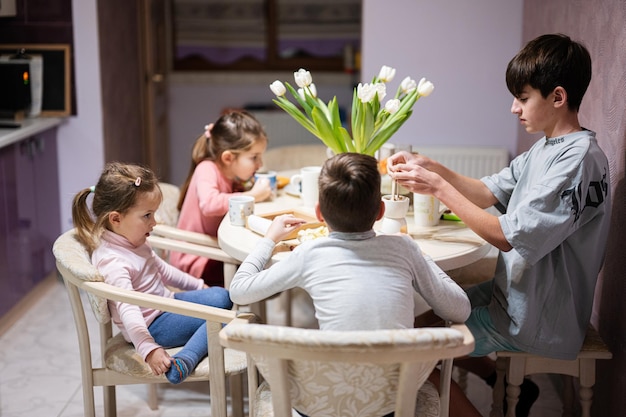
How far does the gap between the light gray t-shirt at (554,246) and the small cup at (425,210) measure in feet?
0.94

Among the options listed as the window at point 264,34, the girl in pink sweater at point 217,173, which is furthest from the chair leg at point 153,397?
the window at point 264,34

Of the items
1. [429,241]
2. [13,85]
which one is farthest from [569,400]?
[13,85]

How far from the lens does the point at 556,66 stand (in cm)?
216

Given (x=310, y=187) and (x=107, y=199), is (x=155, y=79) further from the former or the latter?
(x=107, y=199)

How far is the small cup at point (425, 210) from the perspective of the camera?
260cm

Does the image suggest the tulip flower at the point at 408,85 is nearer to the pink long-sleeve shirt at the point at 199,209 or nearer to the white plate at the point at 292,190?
the white plate at the point at 292,190

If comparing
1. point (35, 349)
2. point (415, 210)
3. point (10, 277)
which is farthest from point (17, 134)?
point (415, 210)

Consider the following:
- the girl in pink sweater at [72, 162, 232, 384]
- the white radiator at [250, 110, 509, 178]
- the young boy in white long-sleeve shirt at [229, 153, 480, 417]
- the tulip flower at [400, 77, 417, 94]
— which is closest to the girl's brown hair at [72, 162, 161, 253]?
the girl in pink sweater at [72, 162, 232, 384]

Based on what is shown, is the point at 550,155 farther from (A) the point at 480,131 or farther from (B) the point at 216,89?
(B) the point at 216,89

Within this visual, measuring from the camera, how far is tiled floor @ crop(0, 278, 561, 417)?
298cm

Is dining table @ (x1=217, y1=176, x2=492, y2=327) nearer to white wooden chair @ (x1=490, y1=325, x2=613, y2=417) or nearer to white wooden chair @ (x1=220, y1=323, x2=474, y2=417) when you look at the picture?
white wooden chair @ (x1=490, y1=325, x2=613, y2=417)

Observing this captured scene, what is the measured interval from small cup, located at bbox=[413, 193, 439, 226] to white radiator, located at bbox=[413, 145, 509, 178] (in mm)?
1616

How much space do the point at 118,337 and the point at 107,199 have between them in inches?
16.5

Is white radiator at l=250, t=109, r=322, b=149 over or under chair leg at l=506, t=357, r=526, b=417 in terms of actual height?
over
